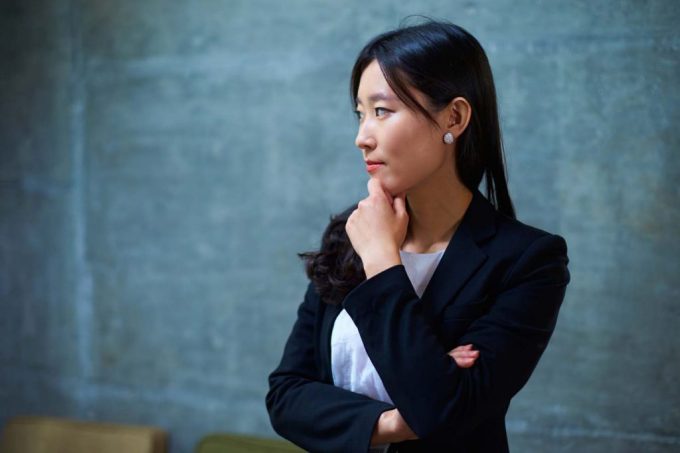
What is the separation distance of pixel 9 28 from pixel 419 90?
8.60 feet

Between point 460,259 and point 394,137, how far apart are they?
0.29 metres

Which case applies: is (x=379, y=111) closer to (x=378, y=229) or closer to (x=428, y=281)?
(x=378, y=229)

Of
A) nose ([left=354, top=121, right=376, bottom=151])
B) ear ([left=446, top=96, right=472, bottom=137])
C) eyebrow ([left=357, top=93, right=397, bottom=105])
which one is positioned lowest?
nose ([left=354, top=121, right=376, bottom=151])

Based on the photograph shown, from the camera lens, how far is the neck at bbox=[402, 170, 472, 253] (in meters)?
1.62

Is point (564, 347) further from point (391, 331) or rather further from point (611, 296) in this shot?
point (391, 331)

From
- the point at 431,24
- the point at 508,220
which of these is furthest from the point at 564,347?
the point at 431,24

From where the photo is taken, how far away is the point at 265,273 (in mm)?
3008

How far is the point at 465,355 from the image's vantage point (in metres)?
1.44

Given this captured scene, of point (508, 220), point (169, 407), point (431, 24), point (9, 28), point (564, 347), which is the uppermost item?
point (9, 28)

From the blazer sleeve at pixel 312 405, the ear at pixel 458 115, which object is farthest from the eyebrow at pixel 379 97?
the blazer sleeve at pixel 312 405

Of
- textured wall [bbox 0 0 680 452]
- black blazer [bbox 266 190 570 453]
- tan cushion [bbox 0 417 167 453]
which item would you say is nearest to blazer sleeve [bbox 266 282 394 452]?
black blazer [bbox 266 190 570 453]

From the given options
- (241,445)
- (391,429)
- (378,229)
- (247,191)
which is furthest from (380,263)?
(247,191)

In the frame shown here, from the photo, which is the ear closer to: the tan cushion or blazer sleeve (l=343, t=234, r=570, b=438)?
blazer sleeve (l=343, t=234, r=570, b=438)

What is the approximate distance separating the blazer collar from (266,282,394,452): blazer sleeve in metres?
0.25
